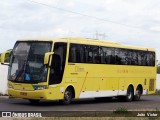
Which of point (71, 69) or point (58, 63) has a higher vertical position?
point (58, 63)

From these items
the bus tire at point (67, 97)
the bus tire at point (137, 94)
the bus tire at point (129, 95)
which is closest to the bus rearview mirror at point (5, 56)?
the bus tire at point (67, 97)

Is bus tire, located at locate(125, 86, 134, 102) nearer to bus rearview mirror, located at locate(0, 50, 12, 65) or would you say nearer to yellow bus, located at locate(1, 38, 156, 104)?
yellow bus, located at locate(1, 38, 156, 104)

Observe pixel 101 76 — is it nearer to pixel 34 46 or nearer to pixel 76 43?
pixel 76 43

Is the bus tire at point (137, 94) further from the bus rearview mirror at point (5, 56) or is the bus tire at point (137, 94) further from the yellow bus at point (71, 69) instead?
the bus rearview mirror at point (5, 56)

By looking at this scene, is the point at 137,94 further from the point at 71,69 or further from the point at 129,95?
the point at 71,69

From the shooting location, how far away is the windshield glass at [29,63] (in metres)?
22.5

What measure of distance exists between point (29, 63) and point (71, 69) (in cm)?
244

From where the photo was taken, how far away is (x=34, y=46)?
75.9 feet

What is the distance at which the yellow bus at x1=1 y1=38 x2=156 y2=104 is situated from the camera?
890 inches

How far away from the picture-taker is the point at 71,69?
2419cm

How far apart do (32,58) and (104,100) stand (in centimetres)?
884

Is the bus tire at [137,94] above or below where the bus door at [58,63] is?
below

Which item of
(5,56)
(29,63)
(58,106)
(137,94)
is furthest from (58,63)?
(137,94)

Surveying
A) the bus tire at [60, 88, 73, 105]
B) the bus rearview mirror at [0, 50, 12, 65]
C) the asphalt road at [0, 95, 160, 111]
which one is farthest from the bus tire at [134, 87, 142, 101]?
the bus rearview mirror at [0, 50, 12, 65]
